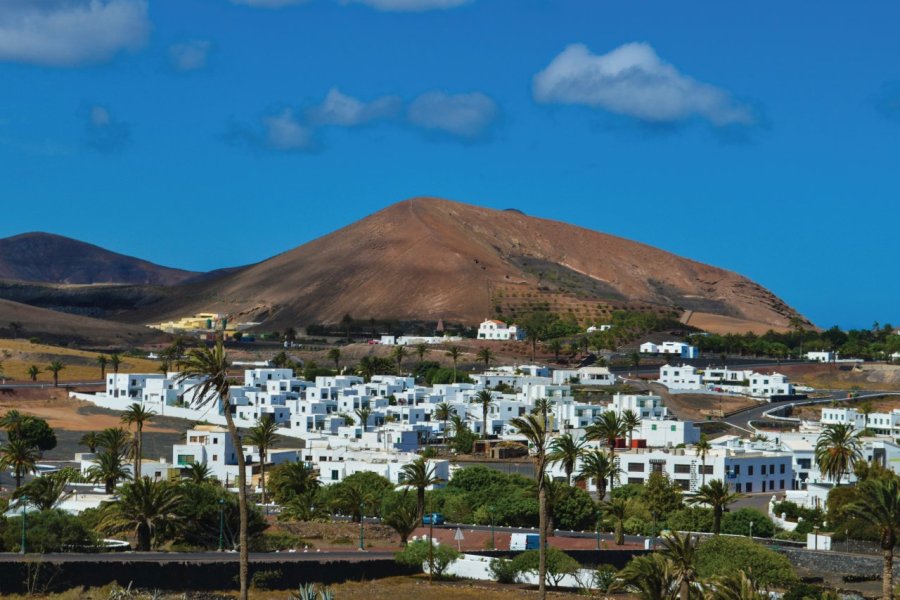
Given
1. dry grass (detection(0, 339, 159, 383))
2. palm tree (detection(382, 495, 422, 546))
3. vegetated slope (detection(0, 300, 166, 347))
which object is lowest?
palm tree (detection(382, 495, 422, 546))

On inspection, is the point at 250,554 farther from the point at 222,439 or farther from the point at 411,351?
the point at 411,351

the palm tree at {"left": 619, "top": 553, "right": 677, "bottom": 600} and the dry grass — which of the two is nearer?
the palm tree at {"left": 619, "top": 553, "right": 677, "bottom": 600}

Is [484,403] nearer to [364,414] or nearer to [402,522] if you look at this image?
[364,414]

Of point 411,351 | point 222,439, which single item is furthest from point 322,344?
point 222,439

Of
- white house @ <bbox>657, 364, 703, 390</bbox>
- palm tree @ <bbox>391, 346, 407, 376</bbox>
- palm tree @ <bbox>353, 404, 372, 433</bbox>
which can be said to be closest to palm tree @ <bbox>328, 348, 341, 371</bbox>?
palm tree @ <bbox>391, 346, 407, 376</bbox>

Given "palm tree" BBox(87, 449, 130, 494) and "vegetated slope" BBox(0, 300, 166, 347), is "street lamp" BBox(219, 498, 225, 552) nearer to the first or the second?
"palm tree" BBox(87, 449, 130, 494)

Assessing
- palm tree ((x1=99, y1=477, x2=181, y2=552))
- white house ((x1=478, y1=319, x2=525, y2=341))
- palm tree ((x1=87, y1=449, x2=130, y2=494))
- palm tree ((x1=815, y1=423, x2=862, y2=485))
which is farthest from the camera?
white house ((x1=478, y1=319, x2=525, y2=341))

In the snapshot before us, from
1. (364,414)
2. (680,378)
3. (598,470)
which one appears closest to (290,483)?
(598,470)
